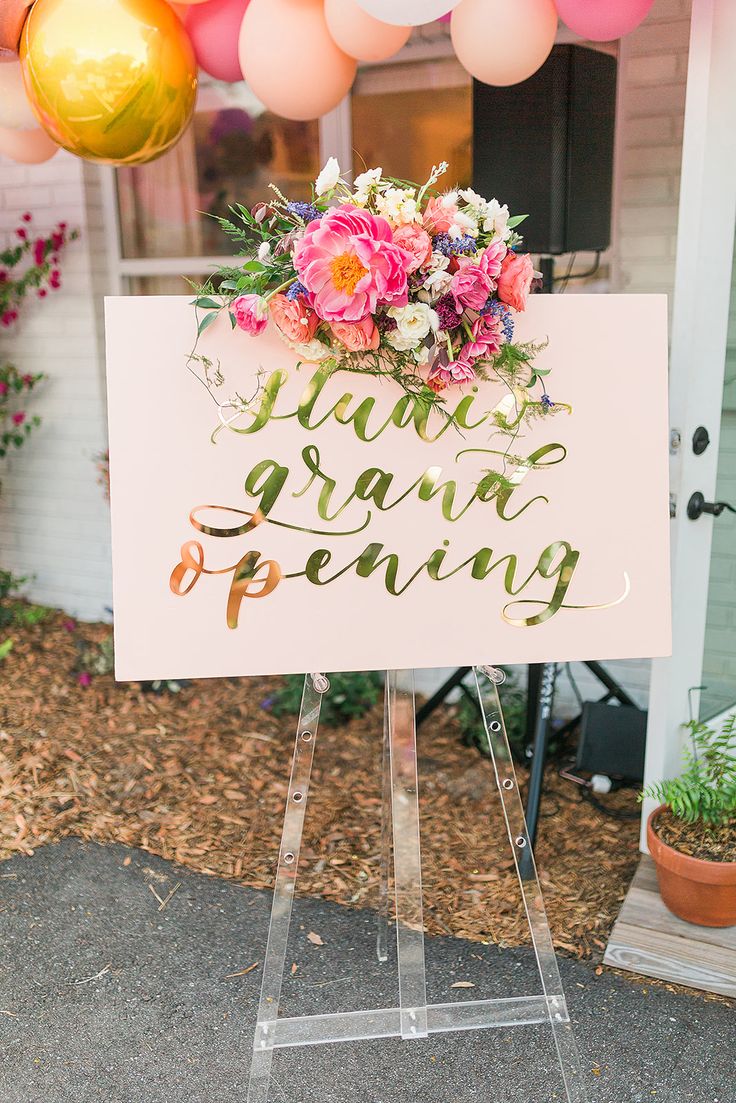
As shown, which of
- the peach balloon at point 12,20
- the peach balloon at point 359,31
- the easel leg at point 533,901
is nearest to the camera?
the easel leg at point 533,901

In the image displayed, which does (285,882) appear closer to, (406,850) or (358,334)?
(406,850)

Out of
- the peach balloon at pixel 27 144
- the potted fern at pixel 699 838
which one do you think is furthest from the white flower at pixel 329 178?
the potted fern at pixel 699 838

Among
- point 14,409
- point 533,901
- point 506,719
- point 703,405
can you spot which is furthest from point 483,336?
point 14,409

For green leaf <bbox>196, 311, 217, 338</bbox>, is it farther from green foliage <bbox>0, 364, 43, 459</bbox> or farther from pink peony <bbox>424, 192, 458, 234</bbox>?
green foliage <bbox>0, 364, 43, 459</bbox>

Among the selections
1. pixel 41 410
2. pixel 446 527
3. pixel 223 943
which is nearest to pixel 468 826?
pixel 223 943

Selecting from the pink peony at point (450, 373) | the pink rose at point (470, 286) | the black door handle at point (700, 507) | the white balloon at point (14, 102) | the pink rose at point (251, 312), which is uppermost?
the white balloon at point (14, 102)

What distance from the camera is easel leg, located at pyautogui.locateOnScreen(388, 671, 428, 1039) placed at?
5.96ft

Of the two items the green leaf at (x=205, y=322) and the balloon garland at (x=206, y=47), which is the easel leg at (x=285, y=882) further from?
the balloon garland at (x=206, y=47)

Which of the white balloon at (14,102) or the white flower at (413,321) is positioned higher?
the white balloon at (14,102)

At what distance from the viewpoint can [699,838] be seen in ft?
7.33

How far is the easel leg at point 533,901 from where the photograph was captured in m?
1.77

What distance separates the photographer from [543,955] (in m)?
1.81

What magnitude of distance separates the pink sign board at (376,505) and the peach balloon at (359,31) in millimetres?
702

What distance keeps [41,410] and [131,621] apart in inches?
104
